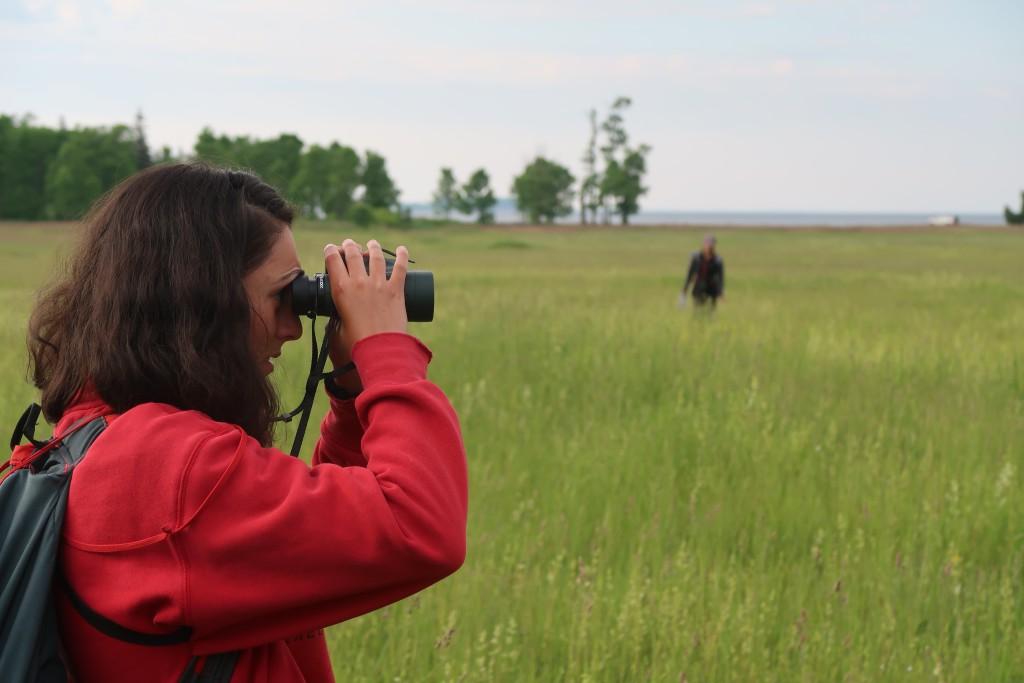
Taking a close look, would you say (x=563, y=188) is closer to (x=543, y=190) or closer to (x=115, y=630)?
(x=543, y=190)

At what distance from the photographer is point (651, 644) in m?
2.81

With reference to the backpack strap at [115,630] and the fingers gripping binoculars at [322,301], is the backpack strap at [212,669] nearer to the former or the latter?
the backpack strap at [115,630]

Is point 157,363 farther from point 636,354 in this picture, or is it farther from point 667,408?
point 636,354

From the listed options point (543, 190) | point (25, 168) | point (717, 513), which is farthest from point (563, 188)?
point (717, 513)

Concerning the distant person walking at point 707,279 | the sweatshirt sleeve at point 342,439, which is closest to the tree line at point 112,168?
the distant person walking at point 707,279

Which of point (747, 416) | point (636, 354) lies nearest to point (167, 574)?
point (747, 416)

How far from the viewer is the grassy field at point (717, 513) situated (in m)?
2.76

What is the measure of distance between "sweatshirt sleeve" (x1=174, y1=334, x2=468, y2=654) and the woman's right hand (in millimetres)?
51

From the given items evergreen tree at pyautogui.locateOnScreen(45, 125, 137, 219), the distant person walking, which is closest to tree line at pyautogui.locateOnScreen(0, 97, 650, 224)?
evergreen tree at pyautogui.locateOnScreen(45, 125, 137, 219)

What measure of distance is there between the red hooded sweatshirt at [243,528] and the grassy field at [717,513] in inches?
21.0

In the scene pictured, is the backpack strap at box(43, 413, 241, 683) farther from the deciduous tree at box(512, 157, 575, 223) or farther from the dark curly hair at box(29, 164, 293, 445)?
the deciduous tree at box(512, 157, 575, 223)

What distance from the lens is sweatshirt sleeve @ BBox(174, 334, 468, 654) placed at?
3.46ft

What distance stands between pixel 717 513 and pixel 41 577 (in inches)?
126

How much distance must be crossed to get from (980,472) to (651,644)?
7.91 ft
